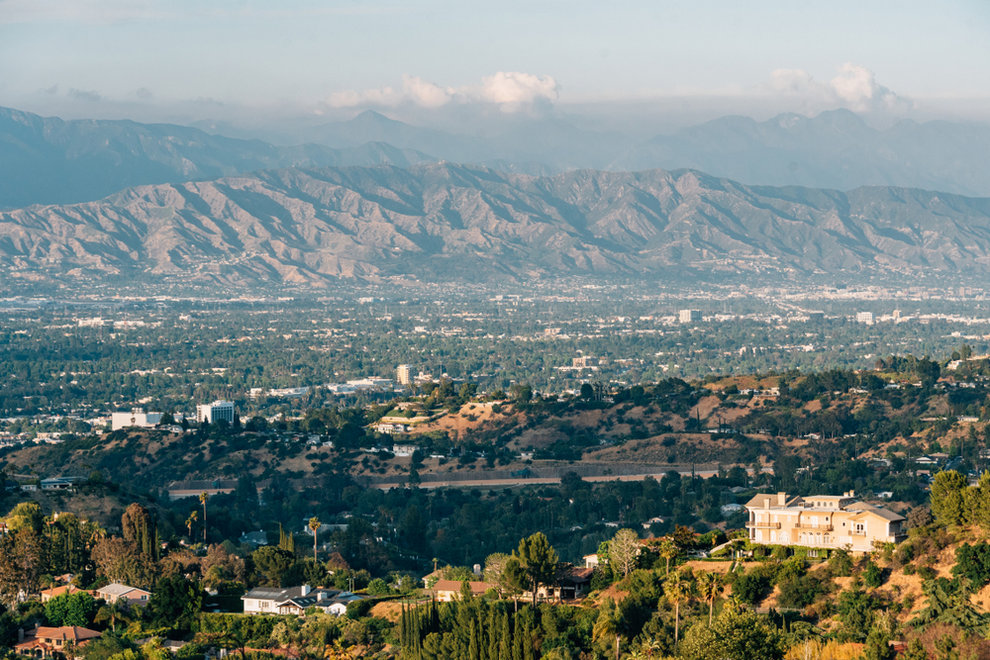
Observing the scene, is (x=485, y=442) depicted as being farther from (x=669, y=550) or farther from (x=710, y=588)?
(x=710, y=588)

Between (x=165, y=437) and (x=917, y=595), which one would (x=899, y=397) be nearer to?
(x=165, y=437)

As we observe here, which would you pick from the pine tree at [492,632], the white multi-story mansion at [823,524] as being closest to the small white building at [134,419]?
the white multi-story mansion at [823,524]

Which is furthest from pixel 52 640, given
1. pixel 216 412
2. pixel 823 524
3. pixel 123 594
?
pixel 216 412

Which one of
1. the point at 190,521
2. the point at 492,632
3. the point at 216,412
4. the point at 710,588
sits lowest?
the point at 216,412

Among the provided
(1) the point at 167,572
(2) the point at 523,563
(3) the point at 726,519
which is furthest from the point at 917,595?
(3) the point at 726,519

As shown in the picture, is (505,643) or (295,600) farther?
(295,600)

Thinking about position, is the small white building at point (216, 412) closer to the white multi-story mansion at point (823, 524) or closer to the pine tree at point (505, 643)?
the white multi-story mansion at point (823, 524)
